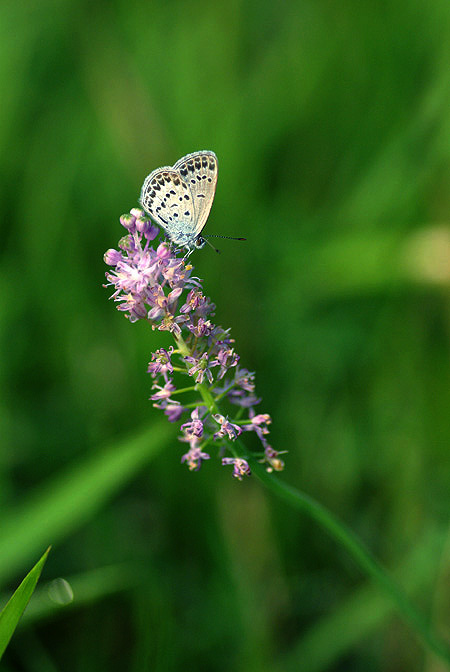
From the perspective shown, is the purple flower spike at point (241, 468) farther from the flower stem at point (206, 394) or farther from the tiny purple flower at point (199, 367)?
the tiny purple flower at point (199, 367)

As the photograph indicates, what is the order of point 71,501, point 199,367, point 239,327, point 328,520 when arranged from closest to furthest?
point 199,367 → point 328,520 → point 71,501 → point 239,327

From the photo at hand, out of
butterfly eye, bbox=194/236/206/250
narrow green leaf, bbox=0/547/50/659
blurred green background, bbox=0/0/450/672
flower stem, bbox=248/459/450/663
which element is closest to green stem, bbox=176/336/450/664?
flower stem, bbox=248/459/450/663

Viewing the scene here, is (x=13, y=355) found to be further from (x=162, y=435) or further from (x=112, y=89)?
(x=112, y=89)

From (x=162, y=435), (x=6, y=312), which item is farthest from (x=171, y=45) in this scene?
(x=162, y=435)

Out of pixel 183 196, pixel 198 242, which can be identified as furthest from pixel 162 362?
pixel 183 196

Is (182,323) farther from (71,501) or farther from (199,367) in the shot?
(71,501)
